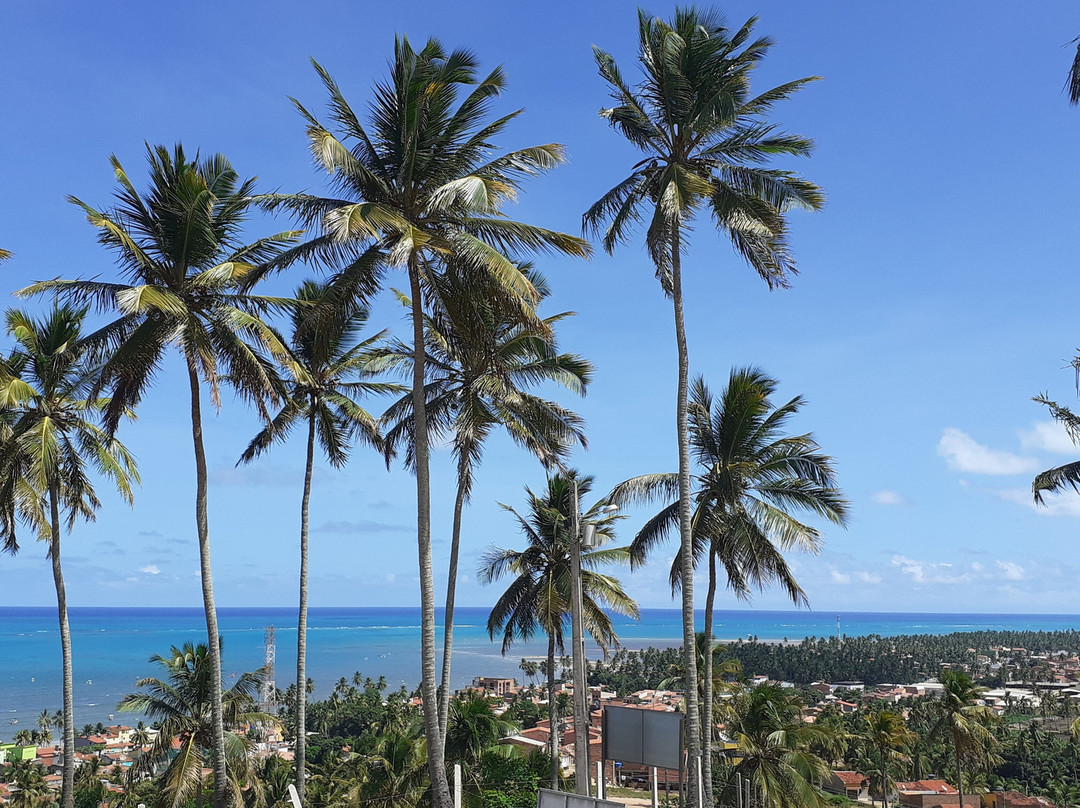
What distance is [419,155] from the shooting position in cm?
1337

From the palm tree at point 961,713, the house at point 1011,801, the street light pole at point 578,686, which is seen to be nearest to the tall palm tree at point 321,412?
the street light pole at point 578,686

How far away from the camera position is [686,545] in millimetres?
15500

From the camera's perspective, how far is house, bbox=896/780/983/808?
158ft

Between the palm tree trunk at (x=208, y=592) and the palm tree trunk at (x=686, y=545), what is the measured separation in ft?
25.2

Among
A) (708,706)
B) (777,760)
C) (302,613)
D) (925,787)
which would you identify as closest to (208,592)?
(302,613)

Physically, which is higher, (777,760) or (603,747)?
(603,747)

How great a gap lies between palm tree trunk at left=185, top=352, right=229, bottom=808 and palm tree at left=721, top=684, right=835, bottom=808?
439 inches

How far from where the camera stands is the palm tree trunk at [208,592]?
14.7 metres

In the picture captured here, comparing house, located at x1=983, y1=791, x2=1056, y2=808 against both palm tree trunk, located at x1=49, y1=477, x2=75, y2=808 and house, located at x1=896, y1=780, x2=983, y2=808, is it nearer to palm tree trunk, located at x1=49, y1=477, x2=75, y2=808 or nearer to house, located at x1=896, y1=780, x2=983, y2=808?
house, located at x1=896, y1=780, x2=983, y2=808

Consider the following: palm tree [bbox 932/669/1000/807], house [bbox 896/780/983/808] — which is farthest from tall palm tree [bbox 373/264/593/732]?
house [bbox 896/780/983/808]

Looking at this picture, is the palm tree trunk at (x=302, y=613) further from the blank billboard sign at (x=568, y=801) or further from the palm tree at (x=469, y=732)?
the blank billboard sign at (x=568, y=801)

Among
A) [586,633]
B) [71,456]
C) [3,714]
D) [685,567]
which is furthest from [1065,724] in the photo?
[3,714]

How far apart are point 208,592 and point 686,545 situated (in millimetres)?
8172

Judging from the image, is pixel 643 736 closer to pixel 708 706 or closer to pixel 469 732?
pixel 708 706
